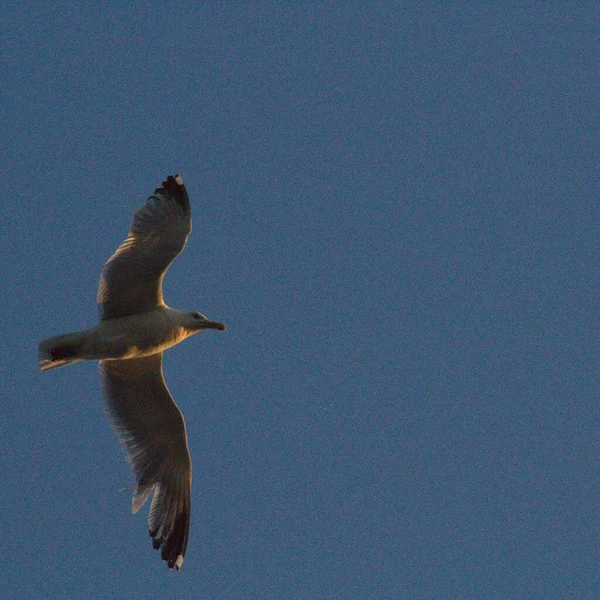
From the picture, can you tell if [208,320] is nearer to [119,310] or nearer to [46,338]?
[119,310]

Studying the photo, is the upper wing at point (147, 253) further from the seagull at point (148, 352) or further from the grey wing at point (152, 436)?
the grey wing at point (152, 436)

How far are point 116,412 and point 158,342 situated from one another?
1.17m

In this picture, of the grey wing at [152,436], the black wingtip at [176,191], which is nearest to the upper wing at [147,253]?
the black wingtip at [176,191]

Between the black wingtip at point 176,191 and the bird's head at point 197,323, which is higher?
the black wingtip at point 176,191

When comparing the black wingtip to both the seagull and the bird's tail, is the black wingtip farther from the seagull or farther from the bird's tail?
the bird's tail

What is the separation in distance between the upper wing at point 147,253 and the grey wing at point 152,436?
835 millimetres

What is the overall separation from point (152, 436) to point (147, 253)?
7.57 feet

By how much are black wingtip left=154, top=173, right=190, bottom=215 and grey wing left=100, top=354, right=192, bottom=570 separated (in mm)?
1886

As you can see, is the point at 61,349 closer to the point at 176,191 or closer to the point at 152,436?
the point at 152,436

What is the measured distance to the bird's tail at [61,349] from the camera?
12023 millimetres

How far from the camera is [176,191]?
12.5 metres

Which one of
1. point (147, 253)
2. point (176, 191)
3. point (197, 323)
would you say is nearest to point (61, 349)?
point (147, 253)

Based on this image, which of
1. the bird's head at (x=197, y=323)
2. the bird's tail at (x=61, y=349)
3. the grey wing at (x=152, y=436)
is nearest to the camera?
the bird's tail at (x=61, y=349)

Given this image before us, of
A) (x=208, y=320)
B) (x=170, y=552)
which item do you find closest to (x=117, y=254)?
(x=208, y=320)
